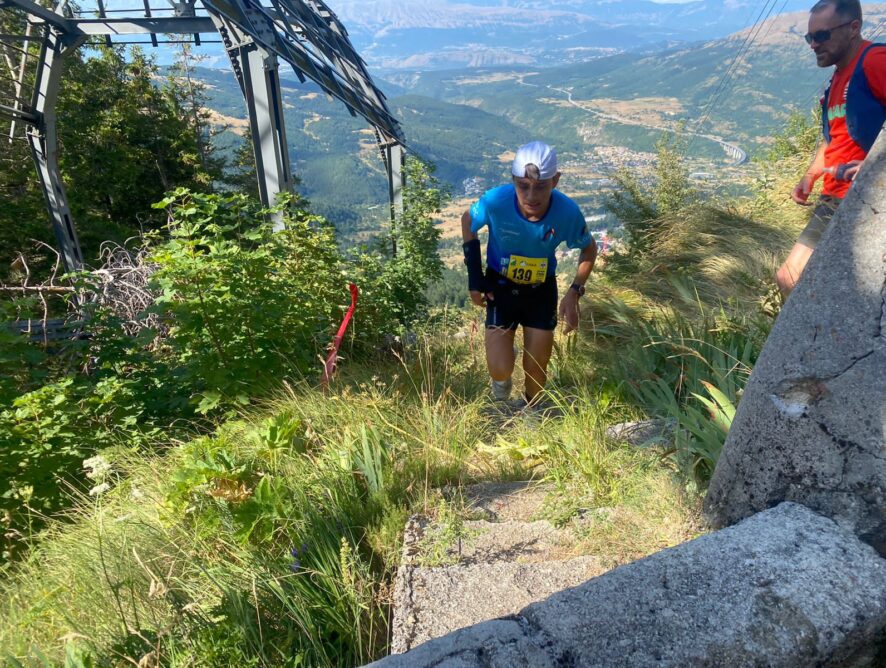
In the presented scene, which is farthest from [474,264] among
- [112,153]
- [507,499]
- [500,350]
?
[112,153]

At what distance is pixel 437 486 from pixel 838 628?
1519mm

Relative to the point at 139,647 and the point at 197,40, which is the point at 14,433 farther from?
the point at 197,40

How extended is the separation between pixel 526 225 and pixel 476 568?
6.99 ft

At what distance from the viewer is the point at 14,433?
2734 mm

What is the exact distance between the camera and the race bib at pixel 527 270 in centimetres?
335

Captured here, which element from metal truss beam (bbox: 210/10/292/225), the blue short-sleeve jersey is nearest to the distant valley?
metal truss beam (bbox: 210/10/292/225)

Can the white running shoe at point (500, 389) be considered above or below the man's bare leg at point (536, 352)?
below

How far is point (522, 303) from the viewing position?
3.58 meters

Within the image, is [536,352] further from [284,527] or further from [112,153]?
[112,153]

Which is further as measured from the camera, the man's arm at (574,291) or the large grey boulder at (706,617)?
the man's arm at (574,291)

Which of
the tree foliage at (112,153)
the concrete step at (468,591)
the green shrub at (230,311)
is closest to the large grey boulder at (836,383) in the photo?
the concrete step at (468,591)

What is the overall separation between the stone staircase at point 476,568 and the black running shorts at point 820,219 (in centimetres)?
225

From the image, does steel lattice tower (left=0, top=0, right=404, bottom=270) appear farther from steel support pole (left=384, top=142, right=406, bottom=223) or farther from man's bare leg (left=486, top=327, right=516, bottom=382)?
man's bare leg (left=486, top=327, right=516, bottom=382)

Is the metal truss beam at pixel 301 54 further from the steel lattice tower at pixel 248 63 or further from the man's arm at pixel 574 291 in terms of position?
the man's arm at pixel 574 291
